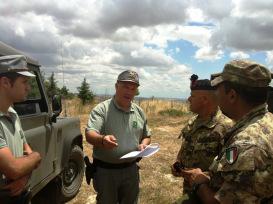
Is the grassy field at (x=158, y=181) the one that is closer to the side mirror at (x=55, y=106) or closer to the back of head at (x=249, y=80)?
the back of head at (x=249, y=80)

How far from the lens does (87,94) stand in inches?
1499

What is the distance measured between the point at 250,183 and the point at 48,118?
3.08 m

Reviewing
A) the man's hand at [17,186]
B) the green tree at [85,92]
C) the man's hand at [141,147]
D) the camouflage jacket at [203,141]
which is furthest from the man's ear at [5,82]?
the green tree at [85,92]

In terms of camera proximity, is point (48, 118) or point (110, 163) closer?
point (110, 163)

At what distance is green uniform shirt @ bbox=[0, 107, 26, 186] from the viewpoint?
2559mm

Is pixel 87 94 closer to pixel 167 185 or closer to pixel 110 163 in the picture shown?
pixel 167 185

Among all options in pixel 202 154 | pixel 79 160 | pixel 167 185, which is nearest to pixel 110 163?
pixel 202 154

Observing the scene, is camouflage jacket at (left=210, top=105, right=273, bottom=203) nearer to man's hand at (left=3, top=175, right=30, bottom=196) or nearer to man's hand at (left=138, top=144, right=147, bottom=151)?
man's hand at (left=3, top=175, right=30, bottom=196)

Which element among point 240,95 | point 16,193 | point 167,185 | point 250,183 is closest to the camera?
point 250,183

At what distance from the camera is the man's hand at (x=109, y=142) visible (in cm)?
353

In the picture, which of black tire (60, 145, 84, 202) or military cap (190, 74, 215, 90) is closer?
military cap (190, 74, 215, 90)

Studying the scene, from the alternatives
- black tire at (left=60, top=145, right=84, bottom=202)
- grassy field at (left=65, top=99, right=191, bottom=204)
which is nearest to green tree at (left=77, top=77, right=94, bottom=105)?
grassy field at (left=65, top=99, right=191, bottom=204)

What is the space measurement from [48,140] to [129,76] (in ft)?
4.12

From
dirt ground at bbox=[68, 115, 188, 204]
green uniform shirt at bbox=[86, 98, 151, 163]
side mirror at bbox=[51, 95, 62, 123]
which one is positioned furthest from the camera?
dirt ground at bbox=[68, 115, 188, 204]
